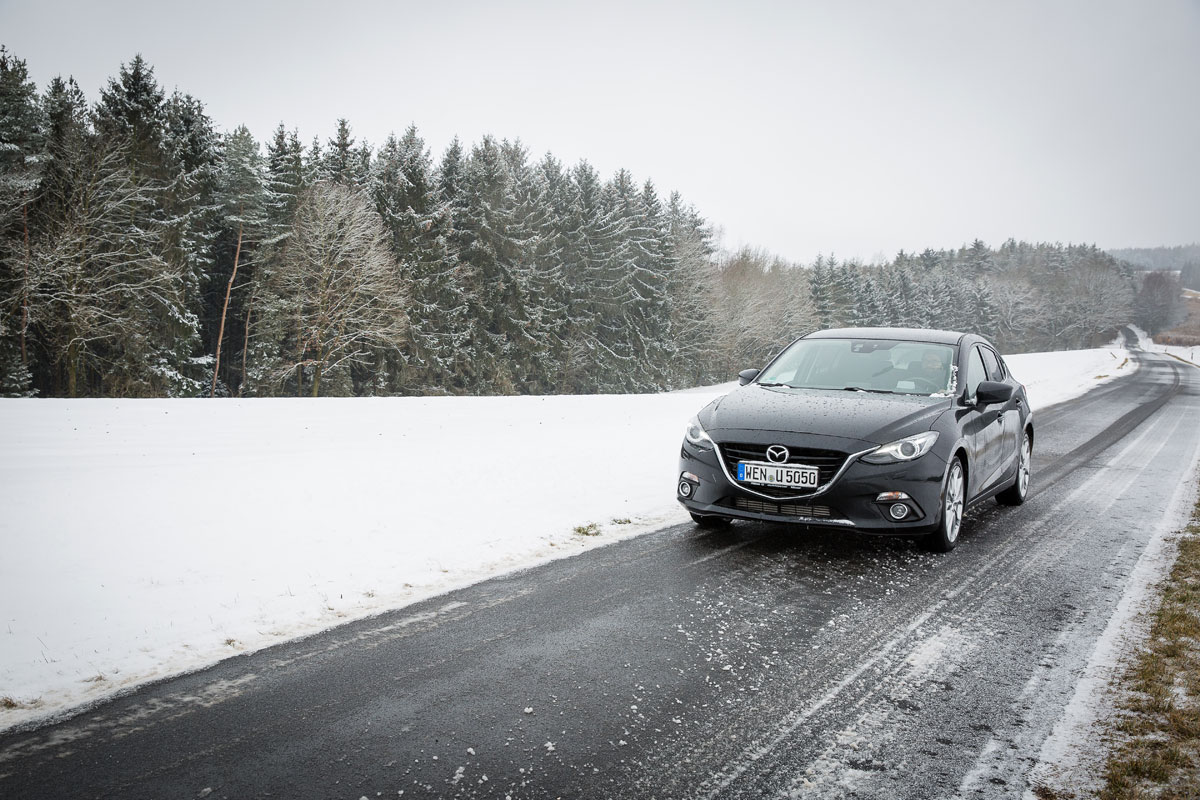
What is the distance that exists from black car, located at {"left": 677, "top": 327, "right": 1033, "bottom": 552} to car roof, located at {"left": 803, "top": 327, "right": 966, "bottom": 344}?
38mm

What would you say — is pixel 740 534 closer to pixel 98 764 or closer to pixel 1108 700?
pixel 1108 700

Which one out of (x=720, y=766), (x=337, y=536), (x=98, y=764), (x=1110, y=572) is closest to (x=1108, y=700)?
(x=720, y=766)

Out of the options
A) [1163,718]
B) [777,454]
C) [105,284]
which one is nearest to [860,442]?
[777,454]

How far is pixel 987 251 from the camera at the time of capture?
143875mm

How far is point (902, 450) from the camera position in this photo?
5496 millimetres

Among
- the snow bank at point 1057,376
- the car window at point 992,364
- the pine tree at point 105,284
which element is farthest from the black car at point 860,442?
the pine tree at point 105,284

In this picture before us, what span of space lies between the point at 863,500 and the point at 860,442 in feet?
1.40

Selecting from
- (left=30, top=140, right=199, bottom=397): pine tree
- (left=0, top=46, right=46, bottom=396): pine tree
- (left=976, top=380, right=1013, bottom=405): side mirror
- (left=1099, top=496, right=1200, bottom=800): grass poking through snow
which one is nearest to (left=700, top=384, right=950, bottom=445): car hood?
(left=976, top=380, right=1013, bottom=405): side mirror

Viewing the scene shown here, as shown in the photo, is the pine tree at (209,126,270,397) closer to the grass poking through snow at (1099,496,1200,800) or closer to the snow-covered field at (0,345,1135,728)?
the snow-covered field at (0,345,1135,728)

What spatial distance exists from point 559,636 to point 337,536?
284 centimetres

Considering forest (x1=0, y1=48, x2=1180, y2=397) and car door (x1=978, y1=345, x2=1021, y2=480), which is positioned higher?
forest (x1=0, y1=48, x2=1180, y2=397)

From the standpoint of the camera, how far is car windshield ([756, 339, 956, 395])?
21.5 ft

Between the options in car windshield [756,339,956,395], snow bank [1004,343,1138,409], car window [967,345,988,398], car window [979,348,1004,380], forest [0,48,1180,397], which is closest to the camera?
car windshield [756,339,956,395]

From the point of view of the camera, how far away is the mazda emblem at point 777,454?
5520 mm
